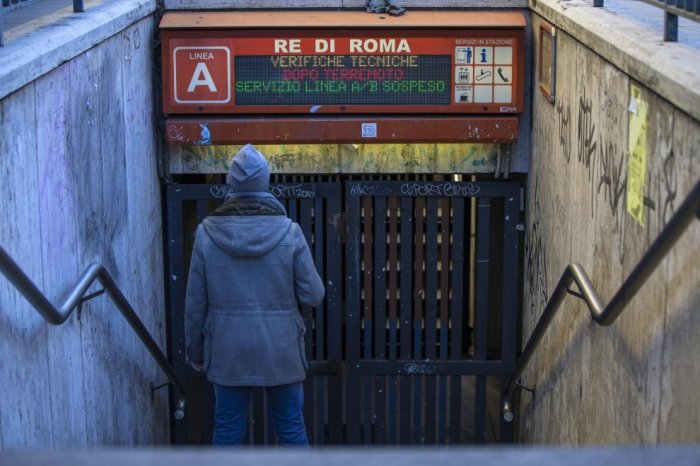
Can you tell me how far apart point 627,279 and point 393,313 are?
346cm

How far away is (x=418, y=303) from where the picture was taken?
6.84 meters

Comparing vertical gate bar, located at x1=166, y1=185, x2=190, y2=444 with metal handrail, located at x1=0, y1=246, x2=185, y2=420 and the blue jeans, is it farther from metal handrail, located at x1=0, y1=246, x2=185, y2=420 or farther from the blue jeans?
the blue jeans

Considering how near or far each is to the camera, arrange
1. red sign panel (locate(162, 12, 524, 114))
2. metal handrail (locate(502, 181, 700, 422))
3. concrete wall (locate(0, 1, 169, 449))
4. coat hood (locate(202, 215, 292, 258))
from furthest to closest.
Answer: red sign panel (locate(162, 12, 524, 114)) < coat hood (locate(202, 215, 292, 258)) < concrete wall (locate(0, 1, 169, 449)) < metal handrail (locate(502, 181, 700, 422))

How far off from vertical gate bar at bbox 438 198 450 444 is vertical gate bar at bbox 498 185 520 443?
13.7 inches

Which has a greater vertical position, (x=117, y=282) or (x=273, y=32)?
(x=273, y=32)

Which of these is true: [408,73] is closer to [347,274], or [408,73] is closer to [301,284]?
[347,274]

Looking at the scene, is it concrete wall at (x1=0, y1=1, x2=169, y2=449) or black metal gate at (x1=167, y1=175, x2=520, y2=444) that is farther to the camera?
black metal gate at (x1=167, y1=175, x2=520, y2=444)

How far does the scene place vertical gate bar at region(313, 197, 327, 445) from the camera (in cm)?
670

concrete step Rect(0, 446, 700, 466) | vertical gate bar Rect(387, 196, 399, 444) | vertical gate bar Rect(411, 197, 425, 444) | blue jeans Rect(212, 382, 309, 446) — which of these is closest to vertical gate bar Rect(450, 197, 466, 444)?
vertical gate bar Rect(411, 197, 425, 444)

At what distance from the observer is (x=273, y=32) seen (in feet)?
20.2

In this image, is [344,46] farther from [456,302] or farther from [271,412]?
[271,412]

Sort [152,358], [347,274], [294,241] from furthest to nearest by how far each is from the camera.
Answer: [347,274] → [152,358] → [294,241]

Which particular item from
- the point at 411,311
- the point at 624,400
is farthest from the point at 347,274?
the point at 624,400

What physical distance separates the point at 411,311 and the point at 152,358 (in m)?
1.67
